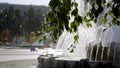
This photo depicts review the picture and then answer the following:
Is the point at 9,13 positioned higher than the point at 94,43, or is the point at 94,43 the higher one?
the point at 9,13

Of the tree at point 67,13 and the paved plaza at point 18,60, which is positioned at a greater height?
the tree at point 67,13

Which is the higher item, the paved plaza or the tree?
the tree

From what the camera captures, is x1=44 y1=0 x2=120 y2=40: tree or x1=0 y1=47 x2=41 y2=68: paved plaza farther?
x1=0 y1=47 x2=41 y2=68: paved plaza

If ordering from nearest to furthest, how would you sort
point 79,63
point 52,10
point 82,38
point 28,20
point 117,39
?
point 52,10, point 79,63, point 117,39, point 82,38, point 28,20

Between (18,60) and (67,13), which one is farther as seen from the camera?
(18,60)

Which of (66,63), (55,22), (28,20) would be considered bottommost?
(66,63)

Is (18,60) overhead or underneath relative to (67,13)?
underneath

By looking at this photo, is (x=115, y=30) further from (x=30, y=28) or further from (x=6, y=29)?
(x=30, y=28)

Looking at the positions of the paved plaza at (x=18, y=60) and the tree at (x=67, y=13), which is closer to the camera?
the tree at (x=67, y=13)

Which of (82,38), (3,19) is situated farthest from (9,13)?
(82,38)

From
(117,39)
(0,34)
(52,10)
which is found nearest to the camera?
(52,10)

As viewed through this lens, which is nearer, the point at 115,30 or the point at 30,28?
the point at 115,30

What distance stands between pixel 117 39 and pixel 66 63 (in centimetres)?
249

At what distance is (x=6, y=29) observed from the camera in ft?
273
